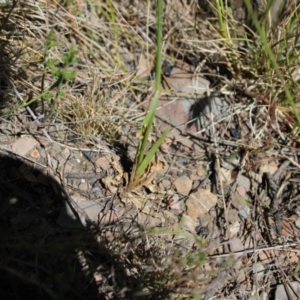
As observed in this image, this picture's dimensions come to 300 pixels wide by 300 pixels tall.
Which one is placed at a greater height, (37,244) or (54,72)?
(54,72)

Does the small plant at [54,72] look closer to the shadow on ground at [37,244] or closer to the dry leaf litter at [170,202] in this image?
the dry leaf litter at [170,202]

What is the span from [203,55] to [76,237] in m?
1.12

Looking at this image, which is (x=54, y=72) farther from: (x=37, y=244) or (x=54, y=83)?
(x=37, y=244)

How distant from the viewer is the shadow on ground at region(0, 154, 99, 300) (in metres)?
1.55

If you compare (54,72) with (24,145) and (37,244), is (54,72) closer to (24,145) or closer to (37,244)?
(24,145)

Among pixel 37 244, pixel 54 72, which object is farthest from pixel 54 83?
pixel 37 244

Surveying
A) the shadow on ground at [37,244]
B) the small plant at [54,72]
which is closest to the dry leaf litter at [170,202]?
the shadow on ground at [37,244]

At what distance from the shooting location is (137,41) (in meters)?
2.32

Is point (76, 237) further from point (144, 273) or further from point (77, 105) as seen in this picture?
point (77, 105)

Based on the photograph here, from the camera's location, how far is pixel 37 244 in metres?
1.63

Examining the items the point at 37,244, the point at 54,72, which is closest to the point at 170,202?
the point at 37,244

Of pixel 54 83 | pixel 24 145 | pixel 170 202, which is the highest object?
pixel 54 83

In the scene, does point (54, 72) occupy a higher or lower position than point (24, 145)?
higher

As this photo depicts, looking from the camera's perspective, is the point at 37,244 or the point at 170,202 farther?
the point at 170,202
